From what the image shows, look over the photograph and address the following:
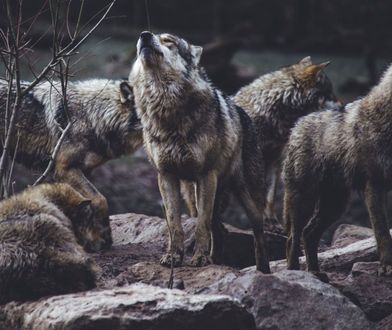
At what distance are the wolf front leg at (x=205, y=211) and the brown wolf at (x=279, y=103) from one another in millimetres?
3065

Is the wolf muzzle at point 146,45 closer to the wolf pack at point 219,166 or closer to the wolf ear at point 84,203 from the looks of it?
the wolf pack at point 219,166

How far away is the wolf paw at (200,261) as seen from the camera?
337 inches

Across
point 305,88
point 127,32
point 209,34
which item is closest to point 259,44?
point 209,34

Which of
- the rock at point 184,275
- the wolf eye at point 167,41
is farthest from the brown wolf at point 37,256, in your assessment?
the wolf eye at point 167,41

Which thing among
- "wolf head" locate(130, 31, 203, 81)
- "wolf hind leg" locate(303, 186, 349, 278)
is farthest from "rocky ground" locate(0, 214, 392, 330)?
"wolf head" locate(130, 31, 203, 81)

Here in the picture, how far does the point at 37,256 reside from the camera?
7.11 m

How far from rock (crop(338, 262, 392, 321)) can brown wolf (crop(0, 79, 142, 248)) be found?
3485mm

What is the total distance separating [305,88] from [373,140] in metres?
3.60

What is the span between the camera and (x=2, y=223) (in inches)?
285

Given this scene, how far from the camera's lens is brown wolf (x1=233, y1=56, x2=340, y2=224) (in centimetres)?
1195

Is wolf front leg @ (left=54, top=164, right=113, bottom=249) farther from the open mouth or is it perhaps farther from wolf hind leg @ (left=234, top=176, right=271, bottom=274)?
the open mouth

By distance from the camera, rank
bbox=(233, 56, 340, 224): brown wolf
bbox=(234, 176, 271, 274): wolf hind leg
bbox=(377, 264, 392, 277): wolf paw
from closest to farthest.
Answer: bbox=(377, 264, 392, 277): wolf paw
bbox=(234, 176, 271, 274): wolf hind leg
bbox=(233, 56, 340, 224): brown wolf

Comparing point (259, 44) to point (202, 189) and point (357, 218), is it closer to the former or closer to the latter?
point (357, 218)

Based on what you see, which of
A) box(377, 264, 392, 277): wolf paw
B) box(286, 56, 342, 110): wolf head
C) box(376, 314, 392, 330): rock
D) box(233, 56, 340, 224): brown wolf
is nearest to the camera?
box(376, 314, 392, 330): rock
